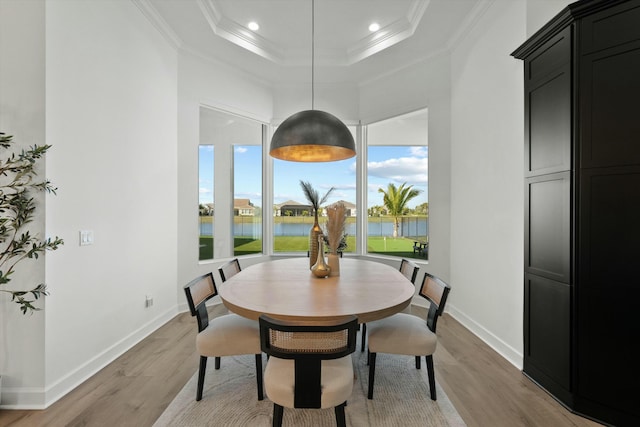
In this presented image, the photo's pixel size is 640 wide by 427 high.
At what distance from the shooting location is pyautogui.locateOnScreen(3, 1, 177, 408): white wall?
2.09 metres

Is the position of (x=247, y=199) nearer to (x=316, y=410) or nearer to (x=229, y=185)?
(x=229, y=185)

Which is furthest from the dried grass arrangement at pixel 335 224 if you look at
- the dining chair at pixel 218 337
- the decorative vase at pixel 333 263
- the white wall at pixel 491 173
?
the white wall at pixel 491 173

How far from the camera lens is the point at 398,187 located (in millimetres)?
4719

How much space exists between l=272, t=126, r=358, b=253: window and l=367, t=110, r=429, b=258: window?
0.30 metres

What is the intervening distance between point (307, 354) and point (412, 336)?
881mm

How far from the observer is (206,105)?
13.5 ft

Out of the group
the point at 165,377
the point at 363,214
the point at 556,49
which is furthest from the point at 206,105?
the point at 556,49

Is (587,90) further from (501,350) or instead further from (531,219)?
(501,350)

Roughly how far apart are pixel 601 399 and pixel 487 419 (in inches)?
27.8

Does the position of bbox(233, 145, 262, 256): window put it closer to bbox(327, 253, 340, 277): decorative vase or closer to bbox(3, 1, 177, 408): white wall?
bbox(3, 1, 177, 408): white wall

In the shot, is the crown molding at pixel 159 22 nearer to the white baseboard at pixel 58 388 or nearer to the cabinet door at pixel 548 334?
the white baseboard at pixel 58 388

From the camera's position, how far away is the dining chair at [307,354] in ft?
4.73

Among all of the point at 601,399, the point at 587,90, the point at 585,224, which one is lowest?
the point at 601,399

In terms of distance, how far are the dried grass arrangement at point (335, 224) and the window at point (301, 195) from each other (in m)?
2.57
